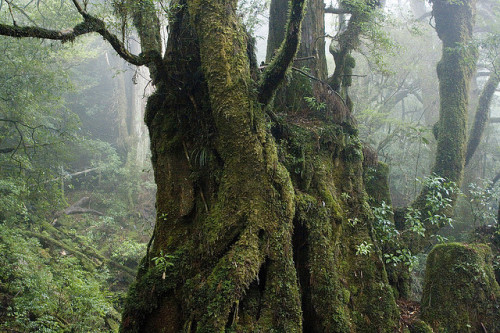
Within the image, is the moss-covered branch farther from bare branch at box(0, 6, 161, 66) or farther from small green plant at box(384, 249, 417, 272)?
small green plant at box(384, 249, 417, 272)

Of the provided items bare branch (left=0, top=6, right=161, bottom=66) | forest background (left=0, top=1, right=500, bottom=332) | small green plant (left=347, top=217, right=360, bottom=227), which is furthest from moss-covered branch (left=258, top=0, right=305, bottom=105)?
small green plant (left=347, top=217, right=360, bottom=227)

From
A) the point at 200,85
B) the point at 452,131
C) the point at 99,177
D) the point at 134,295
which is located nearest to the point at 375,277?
the point at 134,295

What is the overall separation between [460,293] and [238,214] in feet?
11.5

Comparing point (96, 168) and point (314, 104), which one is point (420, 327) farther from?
point (96, 168)

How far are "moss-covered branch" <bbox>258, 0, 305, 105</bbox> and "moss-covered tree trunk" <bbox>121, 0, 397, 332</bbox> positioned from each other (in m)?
0.01

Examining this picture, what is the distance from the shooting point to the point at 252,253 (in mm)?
3301

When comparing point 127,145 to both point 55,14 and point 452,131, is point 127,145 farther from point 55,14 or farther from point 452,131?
point 452,131

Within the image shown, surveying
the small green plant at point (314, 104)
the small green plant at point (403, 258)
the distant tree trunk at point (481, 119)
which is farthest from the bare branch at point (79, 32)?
the distant tree trunk at point (481, 119)

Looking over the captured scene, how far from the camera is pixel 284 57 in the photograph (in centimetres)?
378

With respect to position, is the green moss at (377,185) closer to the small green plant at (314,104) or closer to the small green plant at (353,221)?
the small green plant at (314,104)

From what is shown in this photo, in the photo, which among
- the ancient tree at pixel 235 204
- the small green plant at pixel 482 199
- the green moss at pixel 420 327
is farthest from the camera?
the small green plant at pixel 482 199

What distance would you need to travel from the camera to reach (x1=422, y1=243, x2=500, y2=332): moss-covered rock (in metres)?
4.46

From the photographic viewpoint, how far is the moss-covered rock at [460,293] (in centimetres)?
446

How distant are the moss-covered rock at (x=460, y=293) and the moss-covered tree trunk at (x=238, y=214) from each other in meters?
0.85
